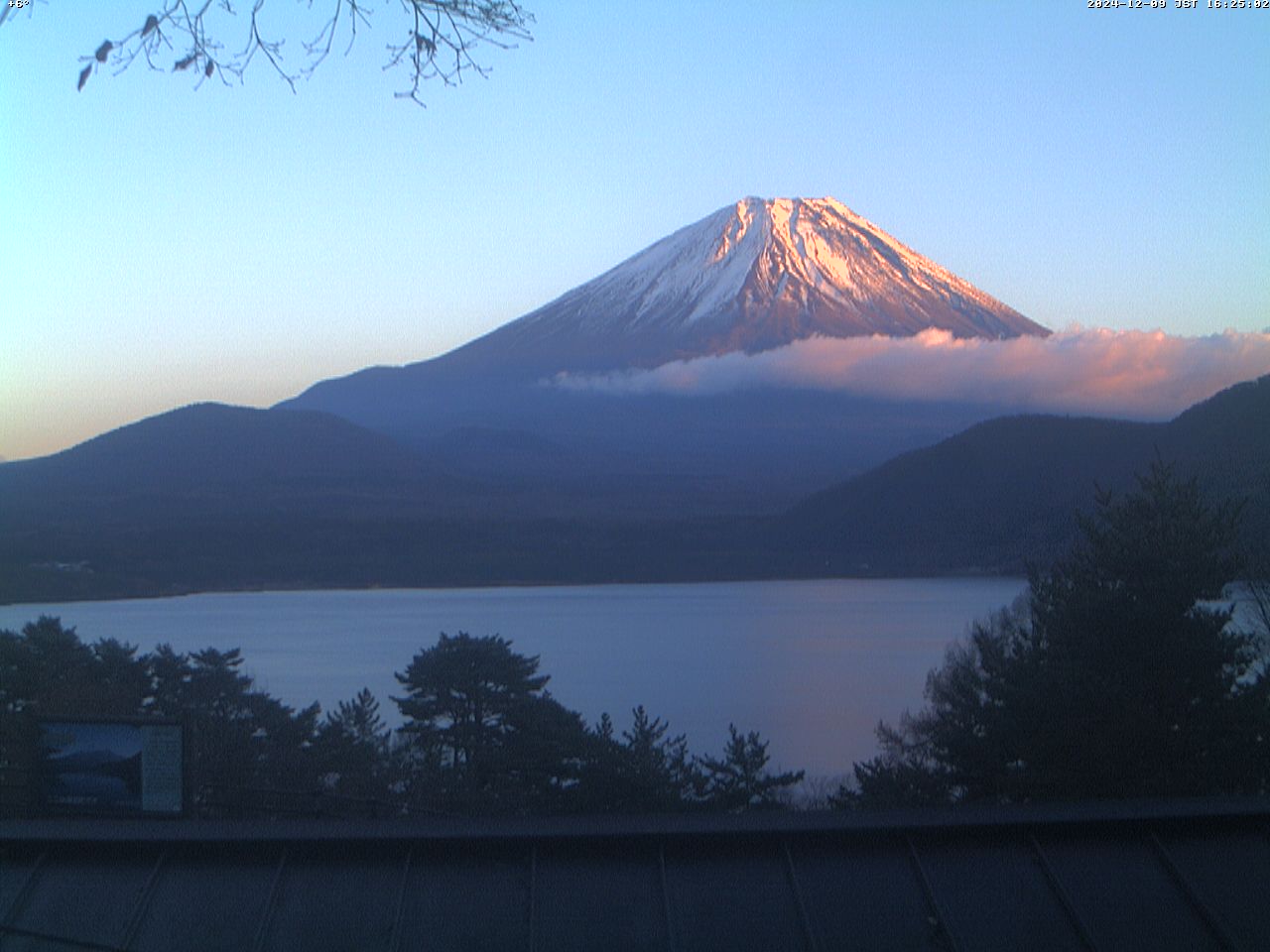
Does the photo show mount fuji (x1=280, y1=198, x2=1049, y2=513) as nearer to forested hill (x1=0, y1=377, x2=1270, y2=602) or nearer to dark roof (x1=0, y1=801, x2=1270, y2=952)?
forested hill (x1=0, y1=377, x2=1270, y2=602)

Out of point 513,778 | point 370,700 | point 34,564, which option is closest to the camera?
point 513,778

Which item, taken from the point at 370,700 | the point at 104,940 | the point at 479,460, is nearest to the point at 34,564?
the point at 370,700

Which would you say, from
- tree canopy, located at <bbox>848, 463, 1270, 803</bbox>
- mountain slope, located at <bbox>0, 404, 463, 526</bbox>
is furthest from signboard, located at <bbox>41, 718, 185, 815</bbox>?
mountain slope, located at <bbox>0, 404, 463, 526</bbox>

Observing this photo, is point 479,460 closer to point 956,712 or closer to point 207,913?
point 956,712

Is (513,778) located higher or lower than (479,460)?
lower

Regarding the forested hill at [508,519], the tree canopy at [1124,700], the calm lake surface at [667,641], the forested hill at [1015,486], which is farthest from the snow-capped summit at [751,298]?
the tree canopy at [1124,700]

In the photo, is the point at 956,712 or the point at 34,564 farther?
the point at 34,564
